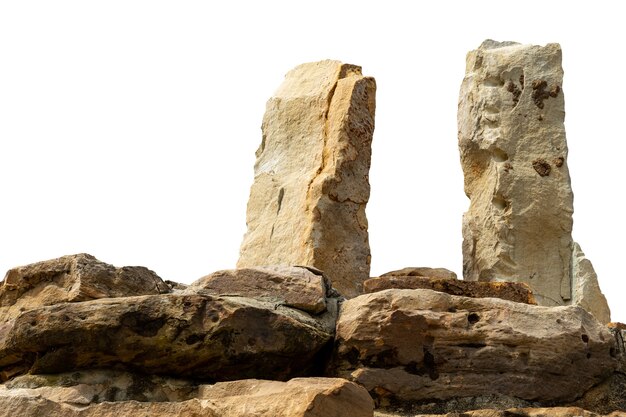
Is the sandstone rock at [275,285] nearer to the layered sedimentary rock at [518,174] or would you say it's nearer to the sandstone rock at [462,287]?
the sandstone rock at [462,287]

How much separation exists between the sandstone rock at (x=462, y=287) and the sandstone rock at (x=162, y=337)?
4.06 ft

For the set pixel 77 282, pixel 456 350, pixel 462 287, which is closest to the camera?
pixel 456 350

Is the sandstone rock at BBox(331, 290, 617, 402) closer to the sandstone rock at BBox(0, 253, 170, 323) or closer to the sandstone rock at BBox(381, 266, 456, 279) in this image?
the sandstone rock at BBox(0, 253, 170, 323)

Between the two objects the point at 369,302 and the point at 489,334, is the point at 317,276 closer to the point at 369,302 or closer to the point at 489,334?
the point at 369,302

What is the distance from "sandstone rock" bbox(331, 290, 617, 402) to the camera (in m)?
5.31

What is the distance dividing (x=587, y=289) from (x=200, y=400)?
5.73 meters

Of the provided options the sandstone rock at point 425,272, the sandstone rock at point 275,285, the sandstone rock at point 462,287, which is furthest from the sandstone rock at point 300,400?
the sandstone rock at point 425,272

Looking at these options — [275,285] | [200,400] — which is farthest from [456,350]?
[200,400]

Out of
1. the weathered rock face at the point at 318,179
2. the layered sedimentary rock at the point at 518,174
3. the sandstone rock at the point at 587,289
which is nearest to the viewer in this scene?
the weathered rock face at the point at 318,179

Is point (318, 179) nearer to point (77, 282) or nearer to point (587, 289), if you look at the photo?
point (587, 289)

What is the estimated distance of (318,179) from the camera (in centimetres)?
905

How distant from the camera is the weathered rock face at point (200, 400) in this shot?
4562 millimetres

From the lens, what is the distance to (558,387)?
212 inches

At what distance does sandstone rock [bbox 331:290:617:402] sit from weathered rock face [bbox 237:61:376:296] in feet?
10.5
